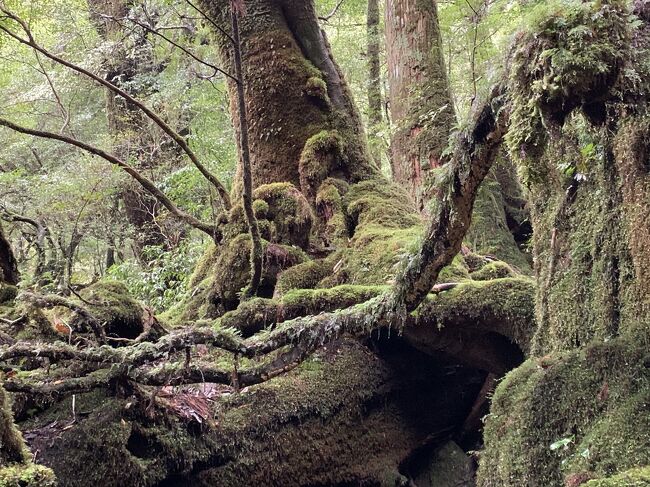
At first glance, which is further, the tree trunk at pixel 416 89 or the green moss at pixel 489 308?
the tree trunk at pixel 416 89

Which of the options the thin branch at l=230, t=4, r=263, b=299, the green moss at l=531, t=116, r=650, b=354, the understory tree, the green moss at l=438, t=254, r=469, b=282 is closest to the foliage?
the understory tree

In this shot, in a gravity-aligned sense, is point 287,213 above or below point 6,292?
above

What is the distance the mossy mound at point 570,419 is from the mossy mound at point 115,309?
9.36ft

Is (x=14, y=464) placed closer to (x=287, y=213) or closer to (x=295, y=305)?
(x=295, y=305)

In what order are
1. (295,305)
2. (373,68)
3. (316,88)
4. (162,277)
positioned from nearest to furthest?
(295,305), (316,88), (162,277), (373,68)

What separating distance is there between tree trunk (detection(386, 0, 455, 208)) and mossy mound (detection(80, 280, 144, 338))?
4.06 m

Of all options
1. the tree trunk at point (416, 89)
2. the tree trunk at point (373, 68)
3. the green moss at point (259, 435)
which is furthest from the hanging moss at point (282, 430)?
the tree trunk at point (373, 68)

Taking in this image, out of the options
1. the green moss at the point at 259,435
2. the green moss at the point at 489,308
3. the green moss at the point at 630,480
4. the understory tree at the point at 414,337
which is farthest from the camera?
the green moss at the point at 489,308

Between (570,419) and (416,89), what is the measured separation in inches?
223

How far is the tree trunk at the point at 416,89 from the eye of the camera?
7.46 metres

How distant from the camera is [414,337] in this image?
433cm

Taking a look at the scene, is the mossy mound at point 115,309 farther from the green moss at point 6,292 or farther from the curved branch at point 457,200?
the curved branch at point 457,200

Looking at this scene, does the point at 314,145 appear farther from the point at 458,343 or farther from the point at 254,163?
the point at 458,343

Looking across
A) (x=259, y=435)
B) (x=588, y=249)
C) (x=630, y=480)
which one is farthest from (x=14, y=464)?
(x=588, y=249)
